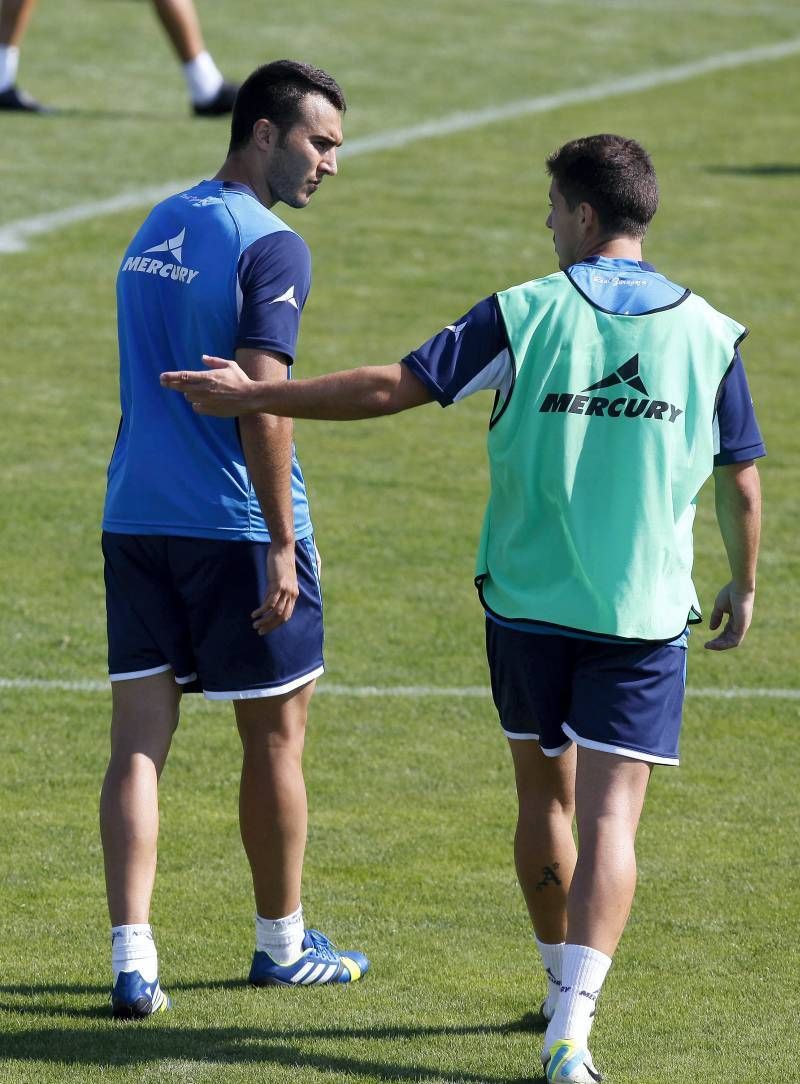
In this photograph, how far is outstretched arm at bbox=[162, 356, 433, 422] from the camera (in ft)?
12.8

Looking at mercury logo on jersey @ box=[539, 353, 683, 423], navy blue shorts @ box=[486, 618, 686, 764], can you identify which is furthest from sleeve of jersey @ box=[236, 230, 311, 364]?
navy blue shorts @ box=[486, 618, 686, 764]

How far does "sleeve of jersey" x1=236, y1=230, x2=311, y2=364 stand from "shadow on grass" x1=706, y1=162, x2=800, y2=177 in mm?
12046

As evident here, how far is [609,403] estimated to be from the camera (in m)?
3.98

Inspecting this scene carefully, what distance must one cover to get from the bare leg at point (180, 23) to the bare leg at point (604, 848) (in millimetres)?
11268

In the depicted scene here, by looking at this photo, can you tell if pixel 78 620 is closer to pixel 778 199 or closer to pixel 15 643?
pixel 15 643

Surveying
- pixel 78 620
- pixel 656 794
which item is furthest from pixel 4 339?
pixel 656 794

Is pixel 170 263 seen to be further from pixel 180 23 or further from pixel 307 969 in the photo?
pixel 180 23

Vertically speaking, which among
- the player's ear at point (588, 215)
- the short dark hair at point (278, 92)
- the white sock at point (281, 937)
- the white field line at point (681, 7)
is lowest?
the white sock at point (281, 937)

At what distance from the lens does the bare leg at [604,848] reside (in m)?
3.99

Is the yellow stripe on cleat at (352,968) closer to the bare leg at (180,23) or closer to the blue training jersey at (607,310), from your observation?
the blue training jersey at (607,310)

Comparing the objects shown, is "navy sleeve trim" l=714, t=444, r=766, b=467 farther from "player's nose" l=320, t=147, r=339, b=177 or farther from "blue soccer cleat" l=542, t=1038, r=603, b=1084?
"blue soccer cleat" l=542, t=1038, r=603, b=1084

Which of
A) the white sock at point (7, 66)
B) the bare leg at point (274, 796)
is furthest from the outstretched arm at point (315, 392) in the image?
the white sock at point (7, 66)

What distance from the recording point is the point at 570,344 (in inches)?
156

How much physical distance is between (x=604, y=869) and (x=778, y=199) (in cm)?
1197
